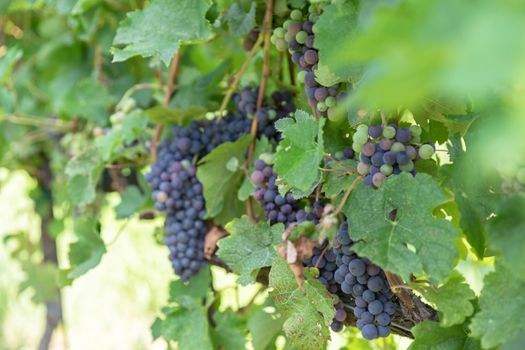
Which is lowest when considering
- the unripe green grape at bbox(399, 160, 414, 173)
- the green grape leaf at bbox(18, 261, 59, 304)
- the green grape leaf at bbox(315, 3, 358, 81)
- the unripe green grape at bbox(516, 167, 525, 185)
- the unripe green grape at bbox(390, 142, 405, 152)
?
the green grape leaf at bbox(18, 261, 59, 304)

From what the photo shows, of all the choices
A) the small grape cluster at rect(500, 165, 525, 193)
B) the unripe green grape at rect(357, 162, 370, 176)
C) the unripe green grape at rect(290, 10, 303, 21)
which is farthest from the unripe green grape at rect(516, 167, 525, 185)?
the unripe green grape at rect(290, 10, 303, 21)

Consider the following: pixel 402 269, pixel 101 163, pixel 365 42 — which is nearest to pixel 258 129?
pixel 101 163

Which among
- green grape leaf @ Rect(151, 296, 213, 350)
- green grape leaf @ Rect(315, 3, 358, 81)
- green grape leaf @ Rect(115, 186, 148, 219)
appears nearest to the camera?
green grape leaf @ Rect(315, 3, 358, 81)

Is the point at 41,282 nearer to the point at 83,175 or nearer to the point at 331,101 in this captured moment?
the point at 83,175

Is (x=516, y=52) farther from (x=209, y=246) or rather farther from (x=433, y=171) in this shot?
(x=209, y=246)

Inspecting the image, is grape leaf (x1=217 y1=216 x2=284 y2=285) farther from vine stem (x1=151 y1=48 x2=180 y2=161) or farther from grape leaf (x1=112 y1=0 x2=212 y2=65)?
vine stem (x1=151 y1=48 x2=180 y2=161)

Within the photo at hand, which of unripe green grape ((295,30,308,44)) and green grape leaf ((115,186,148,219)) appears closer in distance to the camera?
unripe green grape ((295,30,308,44))

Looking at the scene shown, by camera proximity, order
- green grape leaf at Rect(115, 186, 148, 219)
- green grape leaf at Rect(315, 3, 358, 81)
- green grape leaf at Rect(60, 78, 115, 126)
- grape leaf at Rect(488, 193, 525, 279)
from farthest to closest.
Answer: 1. green grape leaf at Rect(60, 78, 115, 126)
2. green grape leaf at Rect(115, 186, 148, 219)
3. green grape leaf at Rect(315, 3, 358, 81)
4. grape leaf at Rect(488, 193, 525, 279)
